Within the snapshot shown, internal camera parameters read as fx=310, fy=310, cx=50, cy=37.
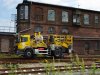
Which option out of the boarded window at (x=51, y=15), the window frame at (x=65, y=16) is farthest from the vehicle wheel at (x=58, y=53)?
the window frame at (x=65, y=16)

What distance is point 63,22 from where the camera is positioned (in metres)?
47.4

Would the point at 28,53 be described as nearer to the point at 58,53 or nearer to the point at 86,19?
the point at 58,53

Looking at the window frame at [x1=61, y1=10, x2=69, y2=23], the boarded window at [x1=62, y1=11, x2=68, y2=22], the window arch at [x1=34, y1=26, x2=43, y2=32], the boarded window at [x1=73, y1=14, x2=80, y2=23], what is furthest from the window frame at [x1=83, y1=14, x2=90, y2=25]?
the window arch at [x1=34, y1=26, x2=43, y2=32]

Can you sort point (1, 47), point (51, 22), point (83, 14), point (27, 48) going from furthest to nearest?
1. point (83, 14)
2. point (51, 22)
3. point (1, 47)
4. point (27, 48)

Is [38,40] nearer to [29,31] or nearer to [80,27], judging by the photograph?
[29,31]

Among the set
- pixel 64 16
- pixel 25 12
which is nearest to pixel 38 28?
pixel 25 12

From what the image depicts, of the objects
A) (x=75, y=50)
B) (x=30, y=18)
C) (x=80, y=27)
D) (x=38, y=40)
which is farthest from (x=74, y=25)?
(x=38, y=40)

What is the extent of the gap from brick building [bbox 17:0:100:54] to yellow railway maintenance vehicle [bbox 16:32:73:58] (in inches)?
455

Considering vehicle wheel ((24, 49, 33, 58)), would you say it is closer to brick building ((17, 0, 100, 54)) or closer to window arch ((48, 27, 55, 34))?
brick building ((17, 0, 100, 54))

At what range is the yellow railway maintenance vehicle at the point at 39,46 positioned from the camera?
1171 inches

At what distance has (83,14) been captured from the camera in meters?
49.3

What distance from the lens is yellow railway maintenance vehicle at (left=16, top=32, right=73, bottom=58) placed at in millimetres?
29734

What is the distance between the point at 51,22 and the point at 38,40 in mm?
15548

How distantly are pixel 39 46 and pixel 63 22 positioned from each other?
17.5 metres
